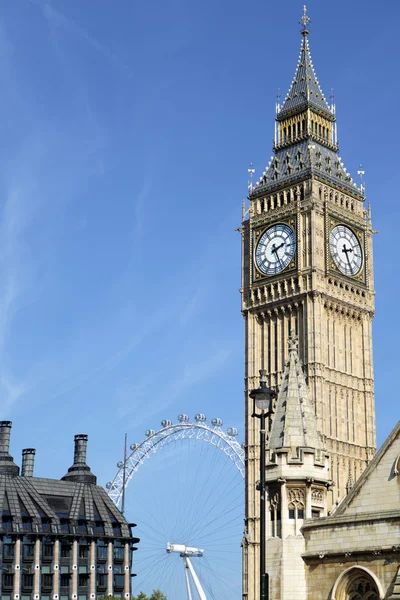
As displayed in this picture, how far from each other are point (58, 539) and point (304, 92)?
71.3 m

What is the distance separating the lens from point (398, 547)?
35375mm

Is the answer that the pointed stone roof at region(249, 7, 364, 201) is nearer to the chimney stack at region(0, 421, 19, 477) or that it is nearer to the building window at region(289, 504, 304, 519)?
the chimney stack at region(0, 421, 19, 477)

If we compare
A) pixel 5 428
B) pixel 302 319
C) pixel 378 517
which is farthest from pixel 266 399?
pixel 5 428

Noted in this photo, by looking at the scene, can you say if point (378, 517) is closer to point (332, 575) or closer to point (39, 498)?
point (332, 575)

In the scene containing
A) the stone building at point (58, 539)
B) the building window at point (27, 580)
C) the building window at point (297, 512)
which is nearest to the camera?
the building window at point (297, 512)

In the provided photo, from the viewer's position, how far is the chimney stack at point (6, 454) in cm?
15938

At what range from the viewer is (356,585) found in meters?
36.9

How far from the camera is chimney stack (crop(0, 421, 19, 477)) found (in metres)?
159

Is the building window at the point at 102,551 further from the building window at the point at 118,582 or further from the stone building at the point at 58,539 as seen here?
the building window at the point at 118,582

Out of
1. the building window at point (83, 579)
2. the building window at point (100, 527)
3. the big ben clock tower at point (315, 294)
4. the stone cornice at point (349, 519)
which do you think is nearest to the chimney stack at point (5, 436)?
the building window at point (100, 527)

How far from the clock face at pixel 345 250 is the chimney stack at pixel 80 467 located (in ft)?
224

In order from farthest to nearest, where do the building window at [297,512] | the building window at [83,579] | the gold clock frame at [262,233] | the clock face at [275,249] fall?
the building window at [83,579], the clock face at [275,249], the gold clock frame at [262,233], the building window at [297,512]

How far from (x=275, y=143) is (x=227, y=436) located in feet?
138

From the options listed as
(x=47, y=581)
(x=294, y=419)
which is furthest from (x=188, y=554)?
(x=294, y=419)
